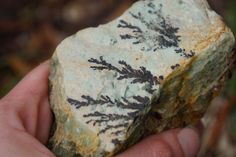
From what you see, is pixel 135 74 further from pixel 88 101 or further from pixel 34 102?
pixel 34 102

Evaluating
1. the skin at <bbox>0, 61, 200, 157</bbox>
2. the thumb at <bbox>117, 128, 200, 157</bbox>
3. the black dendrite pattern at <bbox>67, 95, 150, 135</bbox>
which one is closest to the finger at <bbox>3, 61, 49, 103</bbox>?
the skin at <bbox>0, 61, 200, 157</bbox>

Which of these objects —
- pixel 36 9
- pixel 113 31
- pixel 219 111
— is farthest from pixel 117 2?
pixel 113 31

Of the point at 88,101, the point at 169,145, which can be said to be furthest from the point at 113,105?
the point at 169,145

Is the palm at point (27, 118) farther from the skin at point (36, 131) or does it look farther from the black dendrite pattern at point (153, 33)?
the black dendrite pattern at point (153, 33)

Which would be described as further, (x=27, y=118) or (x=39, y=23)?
(x=39, y=23)

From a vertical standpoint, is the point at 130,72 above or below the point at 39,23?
above

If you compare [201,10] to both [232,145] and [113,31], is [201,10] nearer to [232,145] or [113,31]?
[113,31]

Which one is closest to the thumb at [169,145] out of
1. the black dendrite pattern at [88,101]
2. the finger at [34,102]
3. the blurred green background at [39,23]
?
the black dendrite pattern at [88,101]
